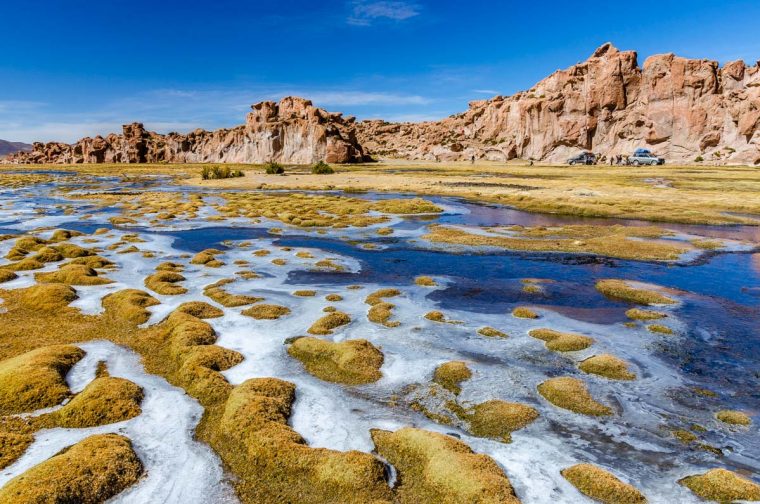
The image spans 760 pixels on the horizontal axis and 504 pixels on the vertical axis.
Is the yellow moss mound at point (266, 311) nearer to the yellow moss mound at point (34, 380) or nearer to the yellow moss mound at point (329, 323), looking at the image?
the yellow moss mound at point (329, 323)

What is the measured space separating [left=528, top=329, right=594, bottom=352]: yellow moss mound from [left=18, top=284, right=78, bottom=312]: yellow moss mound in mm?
20939

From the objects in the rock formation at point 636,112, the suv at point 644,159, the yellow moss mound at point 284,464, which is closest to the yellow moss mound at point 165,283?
the yellow moss mound at point 284,464

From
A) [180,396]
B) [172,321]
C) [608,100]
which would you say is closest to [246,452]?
[180,396]

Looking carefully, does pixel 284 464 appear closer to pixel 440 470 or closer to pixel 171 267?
pixel 440 470

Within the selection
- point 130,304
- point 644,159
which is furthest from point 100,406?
point 644,159

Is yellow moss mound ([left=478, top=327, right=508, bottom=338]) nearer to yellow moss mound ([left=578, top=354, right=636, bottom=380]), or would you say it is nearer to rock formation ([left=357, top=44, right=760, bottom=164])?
yellow moss mound ([left=578, top=354, right=636, bottom=380])

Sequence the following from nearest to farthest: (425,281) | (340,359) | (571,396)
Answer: (571,396) < (340,359) < (425,281)

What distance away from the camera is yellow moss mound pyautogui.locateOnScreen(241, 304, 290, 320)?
20.6 meters

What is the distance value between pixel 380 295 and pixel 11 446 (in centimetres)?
1578

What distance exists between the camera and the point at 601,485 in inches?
387

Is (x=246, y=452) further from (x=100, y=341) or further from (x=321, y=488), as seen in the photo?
(x=100, y=341)

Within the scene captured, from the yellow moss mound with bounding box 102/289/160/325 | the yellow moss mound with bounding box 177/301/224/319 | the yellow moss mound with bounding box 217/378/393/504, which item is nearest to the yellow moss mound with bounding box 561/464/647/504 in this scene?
the yellow moss mound with bounding box 217/378/393/504

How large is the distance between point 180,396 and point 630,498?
11811 mm

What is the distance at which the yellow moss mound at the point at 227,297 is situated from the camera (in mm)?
22161
